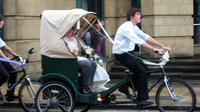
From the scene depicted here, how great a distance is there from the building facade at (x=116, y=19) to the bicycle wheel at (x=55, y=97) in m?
5.21

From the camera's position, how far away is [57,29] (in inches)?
305

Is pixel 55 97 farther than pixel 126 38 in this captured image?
Yes

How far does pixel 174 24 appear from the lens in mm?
13781

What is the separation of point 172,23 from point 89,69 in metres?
6.63

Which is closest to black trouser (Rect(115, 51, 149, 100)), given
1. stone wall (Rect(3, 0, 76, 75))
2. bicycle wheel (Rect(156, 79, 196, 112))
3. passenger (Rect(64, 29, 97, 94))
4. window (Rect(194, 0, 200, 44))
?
bicycle wheel (Rect(156, 79, 196, 112))

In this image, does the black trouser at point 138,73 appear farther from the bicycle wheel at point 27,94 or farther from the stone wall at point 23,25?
the stone wall at point 23,25

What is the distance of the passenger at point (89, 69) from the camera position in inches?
304

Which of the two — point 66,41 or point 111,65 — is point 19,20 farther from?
point 66,41

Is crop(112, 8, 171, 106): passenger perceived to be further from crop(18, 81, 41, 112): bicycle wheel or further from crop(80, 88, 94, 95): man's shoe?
crop(18, 81, 41, 112): bicycle wheel

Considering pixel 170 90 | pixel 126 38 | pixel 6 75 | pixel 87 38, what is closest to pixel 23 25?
pixel 87 38

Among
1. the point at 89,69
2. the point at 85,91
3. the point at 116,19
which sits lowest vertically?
the point at 85,91

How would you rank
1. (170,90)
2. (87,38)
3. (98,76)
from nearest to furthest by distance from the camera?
(170,90) < (98,76) < (87,38)

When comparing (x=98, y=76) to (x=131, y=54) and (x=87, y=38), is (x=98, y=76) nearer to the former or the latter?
(x=131, y=54)

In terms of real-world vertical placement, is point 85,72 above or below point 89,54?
below
